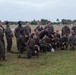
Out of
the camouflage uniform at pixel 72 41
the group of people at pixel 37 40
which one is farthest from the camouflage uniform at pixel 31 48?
the camouflage uniform at pixel 72 41

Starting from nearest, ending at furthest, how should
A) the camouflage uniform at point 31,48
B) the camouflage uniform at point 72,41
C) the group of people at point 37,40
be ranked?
1. the camouflage uniform at point 31,48
2. the group of people at point 37,40
3. the camouflage uniform at point 72,41

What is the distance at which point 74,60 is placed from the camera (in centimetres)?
1661

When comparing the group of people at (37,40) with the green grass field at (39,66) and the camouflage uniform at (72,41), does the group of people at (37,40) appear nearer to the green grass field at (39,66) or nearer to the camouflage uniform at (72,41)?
the camouflage uniform at (72,41)

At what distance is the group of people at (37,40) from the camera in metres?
18.1

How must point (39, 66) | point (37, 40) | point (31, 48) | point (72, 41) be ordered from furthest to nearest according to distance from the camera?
point (72, 41)
point (37, 40)
point (31, 48)
point (39, 66)

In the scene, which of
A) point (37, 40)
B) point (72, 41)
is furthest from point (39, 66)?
point (72, 41)

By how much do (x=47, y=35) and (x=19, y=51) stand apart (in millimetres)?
2458

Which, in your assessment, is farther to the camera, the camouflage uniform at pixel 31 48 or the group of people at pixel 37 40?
the group of people at pixel 37 40

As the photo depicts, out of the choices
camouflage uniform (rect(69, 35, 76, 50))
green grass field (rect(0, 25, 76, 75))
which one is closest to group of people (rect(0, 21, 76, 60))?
camouflage uniform (rect(69, 35, 76, 50))

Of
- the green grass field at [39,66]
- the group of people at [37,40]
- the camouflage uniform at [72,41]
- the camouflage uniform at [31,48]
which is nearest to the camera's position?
the green grass field at [39,66]

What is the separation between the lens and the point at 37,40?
19.3 metres

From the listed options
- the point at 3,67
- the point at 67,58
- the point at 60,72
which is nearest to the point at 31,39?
the point at 67,58

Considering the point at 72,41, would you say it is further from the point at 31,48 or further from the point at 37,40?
the point at 31,48

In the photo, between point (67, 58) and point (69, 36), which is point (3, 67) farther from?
point (69, 36)
